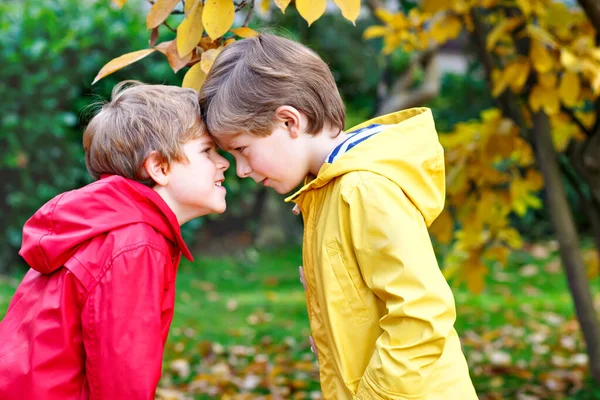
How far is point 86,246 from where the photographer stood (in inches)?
63.9

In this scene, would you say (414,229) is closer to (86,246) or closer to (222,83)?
(222,83)

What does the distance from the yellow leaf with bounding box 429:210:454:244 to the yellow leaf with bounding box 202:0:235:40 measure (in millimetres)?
2090

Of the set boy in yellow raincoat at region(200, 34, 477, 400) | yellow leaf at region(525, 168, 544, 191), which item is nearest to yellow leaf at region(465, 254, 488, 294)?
yellow leaf at region(525, 168, 544, 191)

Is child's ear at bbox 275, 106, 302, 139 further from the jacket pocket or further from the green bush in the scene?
the green bush

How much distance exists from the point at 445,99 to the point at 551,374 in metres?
4.93

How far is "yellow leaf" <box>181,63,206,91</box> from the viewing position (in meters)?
1.90

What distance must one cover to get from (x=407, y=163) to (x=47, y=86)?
4.70 metres

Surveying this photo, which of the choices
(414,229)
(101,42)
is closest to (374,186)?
(414,229)

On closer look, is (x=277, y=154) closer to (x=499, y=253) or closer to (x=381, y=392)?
(x=381, y=392)

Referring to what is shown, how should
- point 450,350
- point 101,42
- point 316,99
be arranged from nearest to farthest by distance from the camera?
point 450,350
point 316,99
point 101,42

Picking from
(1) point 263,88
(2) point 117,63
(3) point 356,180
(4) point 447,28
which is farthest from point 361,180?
(4) point 447,28

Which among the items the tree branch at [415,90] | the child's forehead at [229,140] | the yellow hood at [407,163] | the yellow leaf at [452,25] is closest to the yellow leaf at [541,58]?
the yellow leaf at [452,25]

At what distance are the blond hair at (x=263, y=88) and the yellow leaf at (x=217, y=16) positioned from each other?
0.30 ft

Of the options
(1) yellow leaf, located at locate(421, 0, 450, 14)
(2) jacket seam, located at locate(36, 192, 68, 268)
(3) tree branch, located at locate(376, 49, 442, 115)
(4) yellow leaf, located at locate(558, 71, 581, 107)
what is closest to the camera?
(2) jacket seam, located at locate(36, 192, 68, 268)
